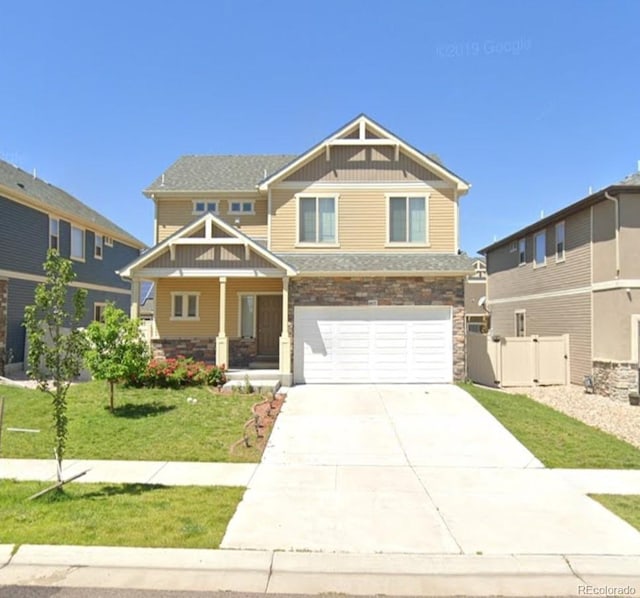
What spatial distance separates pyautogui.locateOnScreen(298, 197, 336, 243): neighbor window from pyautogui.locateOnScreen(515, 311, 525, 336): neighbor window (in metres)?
10.8

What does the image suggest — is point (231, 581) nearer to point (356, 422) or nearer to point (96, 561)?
point (96, 561)

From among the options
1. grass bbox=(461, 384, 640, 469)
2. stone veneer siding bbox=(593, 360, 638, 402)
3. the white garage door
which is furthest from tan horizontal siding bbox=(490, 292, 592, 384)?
the white garage door

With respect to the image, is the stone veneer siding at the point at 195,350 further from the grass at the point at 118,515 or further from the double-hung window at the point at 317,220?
the grass at the point at 118,515

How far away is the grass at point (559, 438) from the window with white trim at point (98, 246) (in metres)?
19.3

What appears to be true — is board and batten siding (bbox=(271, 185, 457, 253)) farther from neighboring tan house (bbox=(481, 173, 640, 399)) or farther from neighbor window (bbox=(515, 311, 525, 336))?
neighbor window (bbox=(515, 311, 525, 336))

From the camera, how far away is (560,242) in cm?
1791

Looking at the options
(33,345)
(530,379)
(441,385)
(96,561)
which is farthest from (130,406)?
(530,379)

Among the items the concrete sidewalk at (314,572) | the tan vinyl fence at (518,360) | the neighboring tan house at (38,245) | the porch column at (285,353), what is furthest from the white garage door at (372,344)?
the neighboring tan house at (38,245)

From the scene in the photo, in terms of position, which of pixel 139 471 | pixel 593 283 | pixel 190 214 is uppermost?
pixel 190 214

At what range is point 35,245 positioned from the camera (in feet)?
61.6

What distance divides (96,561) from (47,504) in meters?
1.79

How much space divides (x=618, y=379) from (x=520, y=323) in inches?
310

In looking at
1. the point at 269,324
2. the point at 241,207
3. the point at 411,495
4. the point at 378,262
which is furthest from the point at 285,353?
the point at 411,495

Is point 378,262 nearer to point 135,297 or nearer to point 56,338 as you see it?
point 135,297
